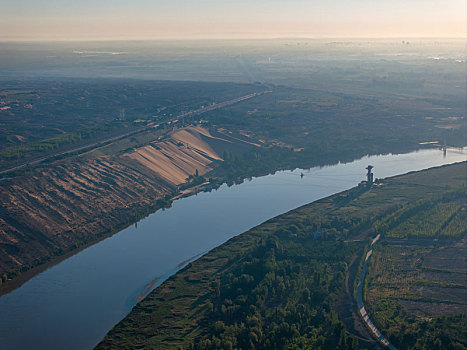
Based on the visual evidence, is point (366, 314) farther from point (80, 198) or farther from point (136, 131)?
point (136, 131)

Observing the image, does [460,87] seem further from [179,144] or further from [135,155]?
[135,155]

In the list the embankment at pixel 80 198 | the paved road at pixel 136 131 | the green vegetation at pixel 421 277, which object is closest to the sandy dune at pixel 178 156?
the embankment at pixel 80 198

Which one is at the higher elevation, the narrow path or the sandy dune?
the sandy dune

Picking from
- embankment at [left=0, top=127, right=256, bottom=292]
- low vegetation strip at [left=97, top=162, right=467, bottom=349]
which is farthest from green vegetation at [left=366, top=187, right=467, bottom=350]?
embankment at [left=0, top=127, right=256, bottom=292]

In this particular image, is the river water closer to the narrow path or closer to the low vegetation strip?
the low vegetation strip

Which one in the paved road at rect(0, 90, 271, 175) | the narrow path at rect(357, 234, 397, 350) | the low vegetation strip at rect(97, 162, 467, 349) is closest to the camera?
the narrow path at rect(357, 234, 397, 350)
